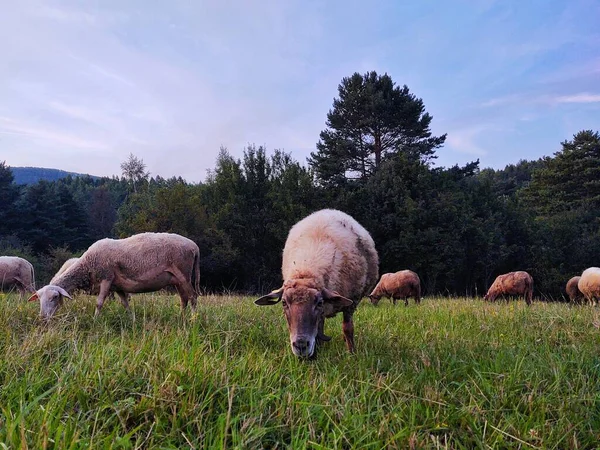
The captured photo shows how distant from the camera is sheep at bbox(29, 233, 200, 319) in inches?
319

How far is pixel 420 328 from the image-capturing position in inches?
228

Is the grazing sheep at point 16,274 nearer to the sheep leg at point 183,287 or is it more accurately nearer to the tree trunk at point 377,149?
the sheep leg at point 183,287

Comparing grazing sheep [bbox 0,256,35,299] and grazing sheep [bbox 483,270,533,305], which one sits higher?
grazing sheep [bbox 0,256,35,299]

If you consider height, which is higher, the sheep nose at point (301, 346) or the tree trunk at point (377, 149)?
the tree trunk at point (377, 149)

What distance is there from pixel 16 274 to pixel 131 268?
23.7ft

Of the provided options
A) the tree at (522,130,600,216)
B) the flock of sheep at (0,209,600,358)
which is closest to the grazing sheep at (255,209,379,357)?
the flock of sheep at (0,209,600,358)

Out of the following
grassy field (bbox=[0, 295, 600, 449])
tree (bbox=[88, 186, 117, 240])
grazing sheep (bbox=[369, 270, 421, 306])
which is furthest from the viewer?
tree (bbox=[88, 186, 117, 240])

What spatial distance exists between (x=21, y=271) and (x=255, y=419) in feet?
44.7

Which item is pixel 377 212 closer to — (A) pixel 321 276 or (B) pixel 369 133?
(B) pixel 369 133

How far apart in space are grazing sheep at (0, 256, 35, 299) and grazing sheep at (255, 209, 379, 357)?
1090 cm

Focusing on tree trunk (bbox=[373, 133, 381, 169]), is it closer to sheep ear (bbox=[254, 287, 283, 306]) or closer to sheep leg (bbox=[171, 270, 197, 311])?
sheep leg (bbox=[171, 270, 197, 311])

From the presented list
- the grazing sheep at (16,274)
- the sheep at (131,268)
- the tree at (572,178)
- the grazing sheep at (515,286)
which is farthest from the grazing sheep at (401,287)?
the tree at (572,178)

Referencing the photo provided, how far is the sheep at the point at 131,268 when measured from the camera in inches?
319

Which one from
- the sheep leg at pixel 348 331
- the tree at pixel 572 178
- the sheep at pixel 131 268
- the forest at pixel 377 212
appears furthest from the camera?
the tree at pixel 572 178
